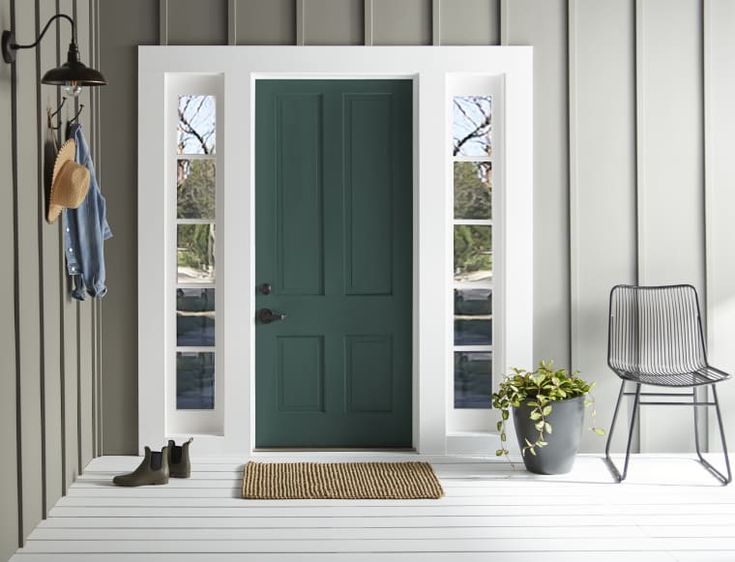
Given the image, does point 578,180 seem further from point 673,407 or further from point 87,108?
point 87,108

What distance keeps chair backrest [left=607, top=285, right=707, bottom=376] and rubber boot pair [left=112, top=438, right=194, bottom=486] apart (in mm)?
2195

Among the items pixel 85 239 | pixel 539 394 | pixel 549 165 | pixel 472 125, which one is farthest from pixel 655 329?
pixel 85 239

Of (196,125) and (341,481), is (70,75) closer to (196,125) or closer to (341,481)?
(196,125)

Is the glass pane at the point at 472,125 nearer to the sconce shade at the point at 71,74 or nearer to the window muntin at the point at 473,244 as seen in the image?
the window muntin at the point at 473,244

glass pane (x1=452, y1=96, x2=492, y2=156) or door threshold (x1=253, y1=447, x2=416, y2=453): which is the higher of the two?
glass pane (x1=452, y1=96, x2=492, y2=156)

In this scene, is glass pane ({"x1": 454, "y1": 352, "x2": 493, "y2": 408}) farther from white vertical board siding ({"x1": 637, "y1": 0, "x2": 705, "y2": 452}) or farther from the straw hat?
the straw hat

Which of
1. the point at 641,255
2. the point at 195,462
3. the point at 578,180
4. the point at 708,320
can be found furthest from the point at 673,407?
the point at 195,462

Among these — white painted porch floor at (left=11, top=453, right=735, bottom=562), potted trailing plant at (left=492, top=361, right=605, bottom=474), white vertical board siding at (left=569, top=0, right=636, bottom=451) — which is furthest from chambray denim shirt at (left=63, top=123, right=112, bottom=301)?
white vertical board siding at (left=569, top=0, right=636, bottom=451)

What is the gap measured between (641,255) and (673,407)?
2.74ft

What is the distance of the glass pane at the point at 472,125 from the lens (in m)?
4.71

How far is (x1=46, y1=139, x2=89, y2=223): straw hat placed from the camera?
3.69 meters

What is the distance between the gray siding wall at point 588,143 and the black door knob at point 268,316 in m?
0.68

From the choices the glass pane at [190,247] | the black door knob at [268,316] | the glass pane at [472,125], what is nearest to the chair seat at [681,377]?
the glass pane at [472,125]

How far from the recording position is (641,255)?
4648 millimetres
